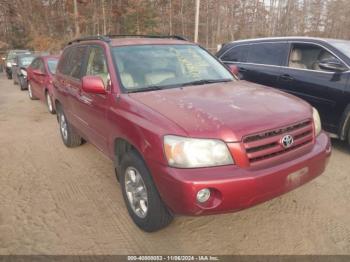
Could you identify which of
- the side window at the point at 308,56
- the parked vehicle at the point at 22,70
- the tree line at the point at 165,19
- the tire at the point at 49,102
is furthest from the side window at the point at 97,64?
the tree line at the point at 165,19

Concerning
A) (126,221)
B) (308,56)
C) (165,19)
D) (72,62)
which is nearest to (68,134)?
(72,62)

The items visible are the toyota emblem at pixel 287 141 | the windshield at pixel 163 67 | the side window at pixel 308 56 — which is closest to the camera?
the toyota emblem at pixel 287 141

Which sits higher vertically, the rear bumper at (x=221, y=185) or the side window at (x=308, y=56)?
the side window at (x=308, y=56)

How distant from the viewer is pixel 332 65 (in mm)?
4910

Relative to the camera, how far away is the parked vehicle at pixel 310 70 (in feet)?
15.9

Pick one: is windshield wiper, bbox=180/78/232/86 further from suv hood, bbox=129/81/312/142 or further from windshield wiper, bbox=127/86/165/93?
windshield wiper, bbox=127/86/165/93

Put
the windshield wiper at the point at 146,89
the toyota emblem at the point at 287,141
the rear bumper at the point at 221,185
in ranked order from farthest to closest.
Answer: the windshield wiper at the point at 146,89
the toyota emblem at the point at 287,141
the rear bumper at the point at 221,185

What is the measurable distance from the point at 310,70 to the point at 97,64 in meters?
3.48

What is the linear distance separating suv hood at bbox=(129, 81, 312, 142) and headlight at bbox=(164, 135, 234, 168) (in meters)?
0.06

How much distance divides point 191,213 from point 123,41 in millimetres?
2333

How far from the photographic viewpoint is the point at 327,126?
5.08m

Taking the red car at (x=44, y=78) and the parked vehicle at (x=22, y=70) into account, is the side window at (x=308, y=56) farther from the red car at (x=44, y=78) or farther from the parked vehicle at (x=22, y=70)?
the parked vehicle at (x=22, y=70)

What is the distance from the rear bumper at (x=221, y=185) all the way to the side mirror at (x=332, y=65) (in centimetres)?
287

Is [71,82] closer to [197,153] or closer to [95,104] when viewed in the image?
[95,104]
